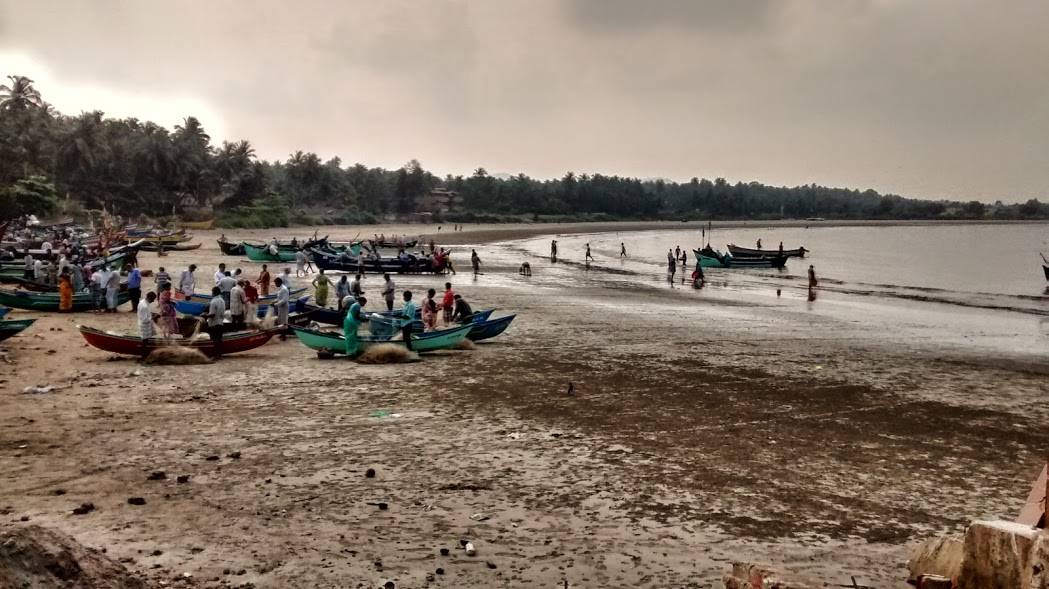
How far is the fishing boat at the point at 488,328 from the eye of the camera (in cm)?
1908

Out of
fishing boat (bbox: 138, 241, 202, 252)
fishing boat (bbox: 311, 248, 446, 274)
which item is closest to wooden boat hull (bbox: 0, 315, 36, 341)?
fishing boat (bbox: 311, 248, 446, 274)

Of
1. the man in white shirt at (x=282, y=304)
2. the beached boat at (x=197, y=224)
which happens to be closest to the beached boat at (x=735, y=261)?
the man in white shirt at (x=282, y=304)

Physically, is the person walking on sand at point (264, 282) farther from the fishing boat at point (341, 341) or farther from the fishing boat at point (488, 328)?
the fishing boat at point (488, 328)

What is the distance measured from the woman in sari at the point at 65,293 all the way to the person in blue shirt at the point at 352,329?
10.7m

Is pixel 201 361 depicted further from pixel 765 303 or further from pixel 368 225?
pixel 368 225

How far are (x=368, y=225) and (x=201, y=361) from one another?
285 ft

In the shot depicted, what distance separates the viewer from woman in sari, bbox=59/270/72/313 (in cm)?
2181

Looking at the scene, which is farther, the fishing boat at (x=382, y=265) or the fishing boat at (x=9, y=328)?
the fishing boat at (x=382, y=265)

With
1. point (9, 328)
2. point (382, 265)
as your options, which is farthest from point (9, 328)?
point (382, 265)

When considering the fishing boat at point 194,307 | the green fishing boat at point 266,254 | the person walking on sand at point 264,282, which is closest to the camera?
the fishing boat at point 194,307

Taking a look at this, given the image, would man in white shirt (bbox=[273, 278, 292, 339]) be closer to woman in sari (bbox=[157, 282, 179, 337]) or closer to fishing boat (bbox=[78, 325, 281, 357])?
fishing boat (bbox=[78, 325, 281, 357])

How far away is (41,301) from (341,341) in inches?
452

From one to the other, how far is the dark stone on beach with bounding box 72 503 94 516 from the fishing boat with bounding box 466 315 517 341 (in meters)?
11.5

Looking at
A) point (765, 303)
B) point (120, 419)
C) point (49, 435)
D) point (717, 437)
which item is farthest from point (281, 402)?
point (765, 303)
